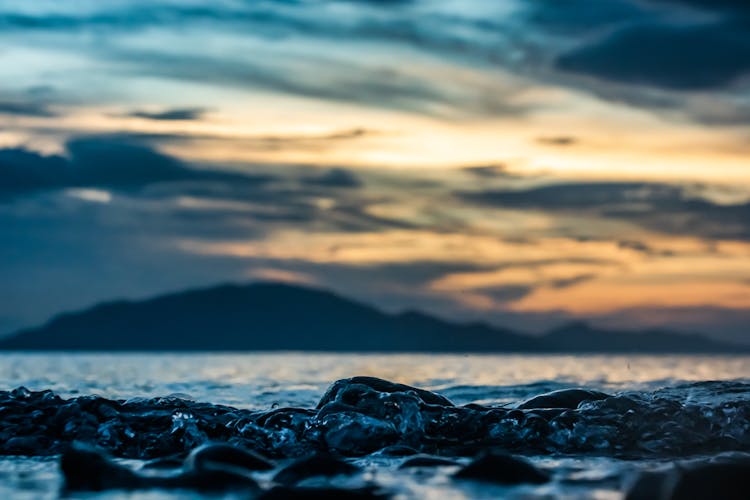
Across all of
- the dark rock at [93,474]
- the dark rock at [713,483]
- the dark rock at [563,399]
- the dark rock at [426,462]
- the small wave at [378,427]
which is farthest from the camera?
the dark rock at [563,399]

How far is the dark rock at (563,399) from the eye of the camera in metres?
17.3

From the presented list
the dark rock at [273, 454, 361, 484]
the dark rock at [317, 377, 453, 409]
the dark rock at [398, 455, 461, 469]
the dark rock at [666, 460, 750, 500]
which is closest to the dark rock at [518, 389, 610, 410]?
the dark rock at [317, 377, 453, 409]

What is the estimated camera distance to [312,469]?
36.6ft

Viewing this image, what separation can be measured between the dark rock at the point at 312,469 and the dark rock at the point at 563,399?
639 cm

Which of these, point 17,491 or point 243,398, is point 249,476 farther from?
point 243,398

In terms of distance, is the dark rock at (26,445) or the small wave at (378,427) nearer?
the dark rock at (26,445)

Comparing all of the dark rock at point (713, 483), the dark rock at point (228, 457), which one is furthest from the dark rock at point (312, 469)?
the dark rock at point (713, 483)

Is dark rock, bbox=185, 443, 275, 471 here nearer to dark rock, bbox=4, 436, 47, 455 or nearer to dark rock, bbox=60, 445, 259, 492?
dark rock, bbox=60, 445, 259, 492

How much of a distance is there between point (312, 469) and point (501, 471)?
2.28 m

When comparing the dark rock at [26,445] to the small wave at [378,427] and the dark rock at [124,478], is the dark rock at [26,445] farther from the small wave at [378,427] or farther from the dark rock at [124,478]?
the dark rock at [124,478]

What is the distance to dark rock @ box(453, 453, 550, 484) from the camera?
1070 centimetres

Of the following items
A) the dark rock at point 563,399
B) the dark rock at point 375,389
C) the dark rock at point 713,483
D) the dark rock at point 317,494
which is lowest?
the dark rock at point 317,494

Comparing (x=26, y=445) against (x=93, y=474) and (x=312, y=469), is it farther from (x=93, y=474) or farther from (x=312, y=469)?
(x=312, y=469)

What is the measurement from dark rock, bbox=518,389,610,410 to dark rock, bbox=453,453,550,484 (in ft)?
19.9
